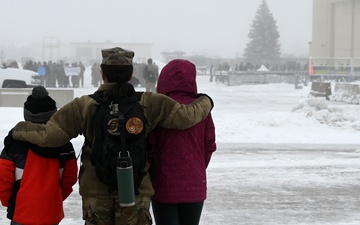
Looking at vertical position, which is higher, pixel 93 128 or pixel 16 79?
pixel 93 128

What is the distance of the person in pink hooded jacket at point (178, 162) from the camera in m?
4.58

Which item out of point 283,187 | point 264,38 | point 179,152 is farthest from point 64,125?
point 264,38

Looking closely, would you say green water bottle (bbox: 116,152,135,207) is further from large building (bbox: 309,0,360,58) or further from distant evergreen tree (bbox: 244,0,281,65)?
distant evergreen tree (bbox: 244,0,281,65)

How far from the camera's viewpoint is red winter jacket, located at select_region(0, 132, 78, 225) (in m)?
4.55

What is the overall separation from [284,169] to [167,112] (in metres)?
6.98

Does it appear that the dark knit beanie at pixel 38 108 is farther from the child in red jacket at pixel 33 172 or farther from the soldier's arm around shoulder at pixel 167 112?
the soldier's arm around shoulder at pixel 167 112

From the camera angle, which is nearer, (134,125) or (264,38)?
(134,125)

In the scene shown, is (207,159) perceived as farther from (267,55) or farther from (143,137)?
(267,55)

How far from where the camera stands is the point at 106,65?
4.24 metres

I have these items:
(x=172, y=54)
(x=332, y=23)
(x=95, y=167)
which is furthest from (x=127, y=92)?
(x=172, y=54)

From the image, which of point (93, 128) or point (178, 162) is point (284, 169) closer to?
point (178, 162)

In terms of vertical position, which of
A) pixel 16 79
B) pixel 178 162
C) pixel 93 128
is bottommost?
pixel 16 79

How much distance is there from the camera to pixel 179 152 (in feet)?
15.1

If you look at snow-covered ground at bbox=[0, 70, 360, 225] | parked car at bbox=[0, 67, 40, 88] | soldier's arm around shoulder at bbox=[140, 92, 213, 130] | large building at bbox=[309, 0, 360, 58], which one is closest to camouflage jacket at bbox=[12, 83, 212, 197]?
soldier's arm around shoulder at bbox=[140, 92, 213, 130]
